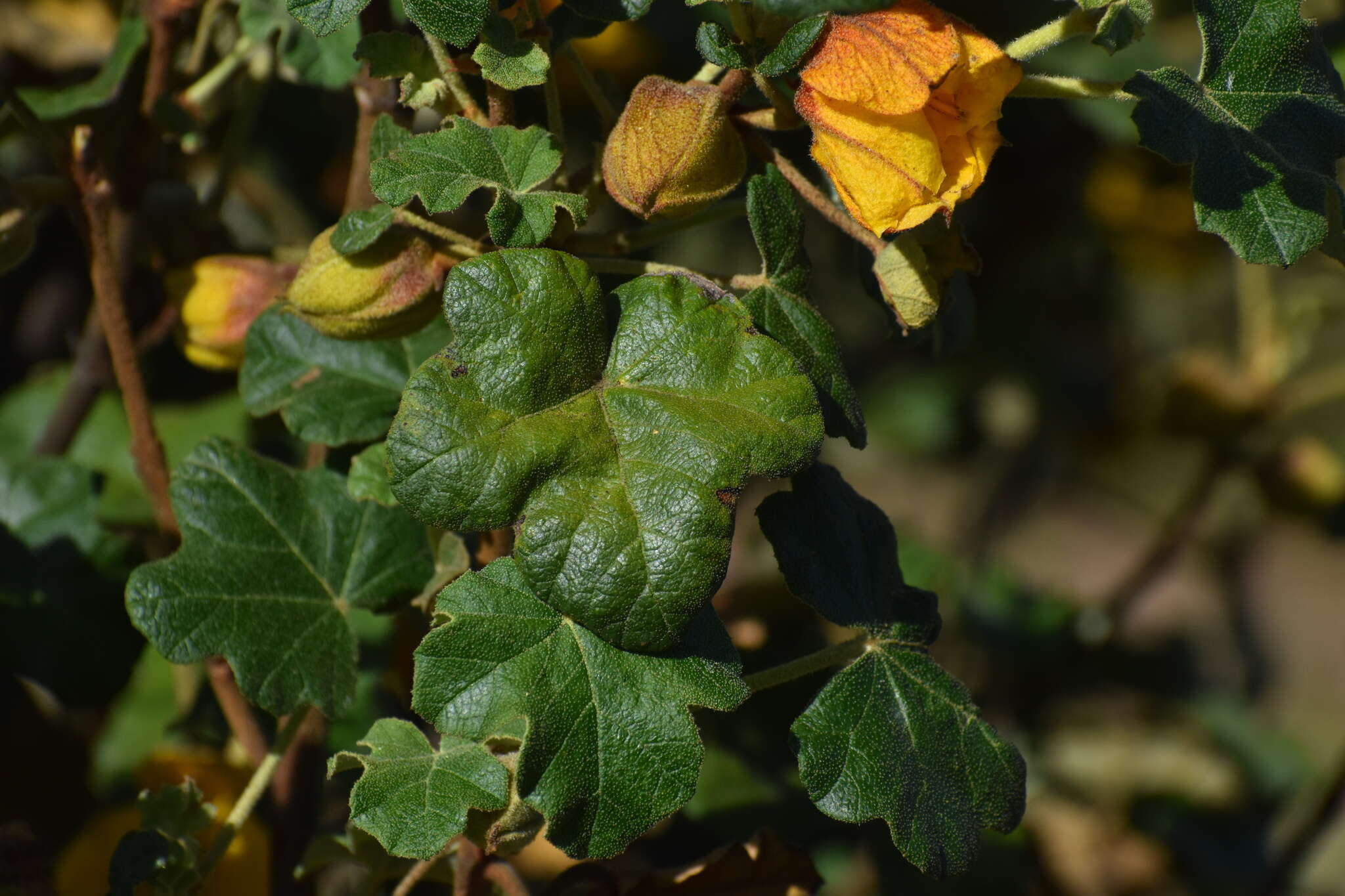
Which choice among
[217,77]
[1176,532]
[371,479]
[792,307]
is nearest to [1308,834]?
[1176,532]

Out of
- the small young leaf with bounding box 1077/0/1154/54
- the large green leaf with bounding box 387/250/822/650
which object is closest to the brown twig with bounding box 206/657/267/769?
the large green leaf with bounding box 387/250/822/650

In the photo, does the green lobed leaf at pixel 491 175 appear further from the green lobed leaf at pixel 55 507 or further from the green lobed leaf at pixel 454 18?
the green lobed leaf at pixel 55 507

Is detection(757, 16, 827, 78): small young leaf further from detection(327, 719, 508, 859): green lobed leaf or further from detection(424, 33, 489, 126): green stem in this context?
detection(327, 719, 508, 859): green lobed leaf

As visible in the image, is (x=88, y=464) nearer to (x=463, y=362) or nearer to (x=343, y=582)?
(x=343, y=582)

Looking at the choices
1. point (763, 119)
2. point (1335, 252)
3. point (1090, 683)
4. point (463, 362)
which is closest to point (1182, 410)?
point (1090, 683)

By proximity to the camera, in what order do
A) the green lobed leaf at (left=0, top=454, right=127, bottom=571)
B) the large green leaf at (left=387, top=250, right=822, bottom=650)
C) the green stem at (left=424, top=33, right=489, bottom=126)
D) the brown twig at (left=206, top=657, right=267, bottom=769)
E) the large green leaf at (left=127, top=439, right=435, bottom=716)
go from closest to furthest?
1. the large green leaf at (left=387, top=250, right=822, bottom=650)
2. the green stem at (left=424, top=33, right=489, bottom=126)
3. the large green leaf at (left=127, top=439, right=435, bottom=716)
4. the brown twig at (left=206, top=657, right=267, bottom=769)
5. the green lobed leaf at (left=0, top=454, right=127, bottom=571)

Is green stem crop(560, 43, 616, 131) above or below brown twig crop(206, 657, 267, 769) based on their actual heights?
above

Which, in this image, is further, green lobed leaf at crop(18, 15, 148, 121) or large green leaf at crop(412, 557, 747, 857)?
green lobed leaf at crop(18, 15, 148, 121)

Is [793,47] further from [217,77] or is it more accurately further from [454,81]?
[217,77]
